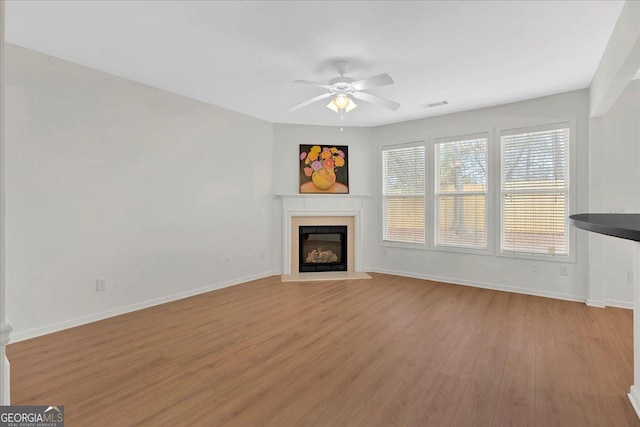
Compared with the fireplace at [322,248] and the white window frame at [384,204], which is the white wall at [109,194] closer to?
the fireplace at [322,248]

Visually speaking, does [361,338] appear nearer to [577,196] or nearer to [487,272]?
[487,272]

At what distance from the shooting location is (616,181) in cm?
382

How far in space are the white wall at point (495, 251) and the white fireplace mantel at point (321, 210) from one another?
13.3 inches

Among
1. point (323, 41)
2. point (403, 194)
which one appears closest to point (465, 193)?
point (403, 194)

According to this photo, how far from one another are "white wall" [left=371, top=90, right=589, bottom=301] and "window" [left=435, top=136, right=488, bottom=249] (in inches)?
6.5

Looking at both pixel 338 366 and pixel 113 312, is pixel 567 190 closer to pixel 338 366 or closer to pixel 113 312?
pixel 338 366

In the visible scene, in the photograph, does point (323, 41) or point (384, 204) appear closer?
point (323, 41)

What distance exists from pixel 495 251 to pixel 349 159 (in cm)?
285

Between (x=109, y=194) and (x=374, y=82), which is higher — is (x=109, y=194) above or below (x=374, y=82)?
below

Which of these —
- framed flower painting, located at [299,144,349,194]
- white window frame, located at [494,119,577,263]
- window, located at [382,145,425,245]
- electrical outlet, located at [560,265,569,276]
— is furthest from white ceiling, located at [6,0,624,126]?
electrical outlet, located at [560,265,569,276]

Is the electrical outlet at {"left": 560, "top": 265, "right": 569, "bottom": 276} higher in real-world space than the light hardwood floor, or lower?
higher

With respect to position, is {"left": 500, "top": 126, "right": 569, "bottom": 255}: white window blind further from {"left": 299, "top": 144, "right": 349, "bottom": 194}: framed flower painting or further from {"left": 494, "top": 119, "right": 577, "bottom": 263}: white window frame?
{"left": 299, "top": 144, "right": 349, "bottom": 194}: framed flower painting

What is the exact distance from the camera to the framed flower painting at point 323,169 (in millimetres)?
5789

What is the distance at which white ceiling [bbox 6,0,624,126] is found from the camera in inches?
93.7
